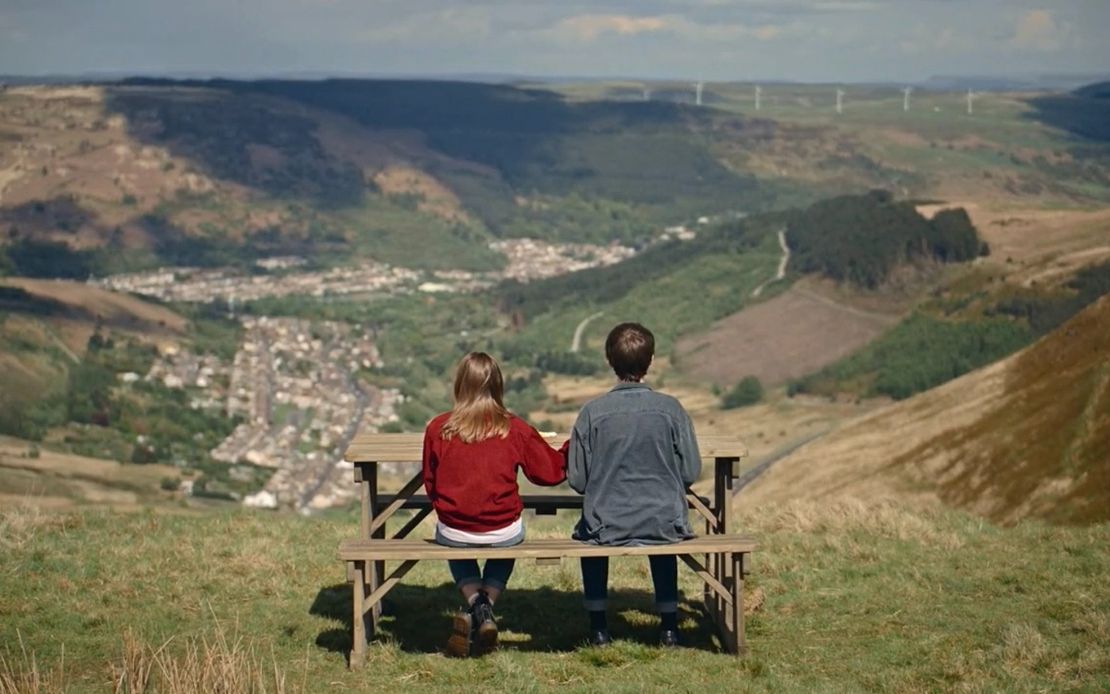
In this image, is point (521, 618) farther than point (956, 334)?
No

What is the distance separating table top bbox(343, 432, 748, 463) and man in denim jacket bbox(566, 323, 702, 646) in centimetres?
52

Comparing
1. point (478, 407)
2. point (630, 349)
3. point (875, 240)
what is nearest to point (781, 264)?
point (875, 240)

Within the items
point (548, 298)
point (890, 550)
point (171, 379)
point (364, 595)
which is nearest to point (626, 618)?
point (364, 595)

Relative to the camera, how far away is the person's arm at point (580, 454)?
421 inches

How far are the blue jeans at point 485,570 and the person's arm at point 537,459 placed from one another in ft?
1.40

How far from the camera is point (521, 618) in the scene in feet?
39.0

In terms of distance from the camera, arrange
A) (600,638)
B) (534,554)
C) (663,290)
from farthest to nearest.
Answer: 1. (663,290)
2. (600,638)
3. (534,554)

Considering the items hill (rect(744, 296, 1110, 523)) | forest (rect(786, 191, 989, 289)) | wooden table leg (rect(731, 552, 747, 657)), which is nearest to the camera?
wooden table leg (rect(731, 552, 747, 657))

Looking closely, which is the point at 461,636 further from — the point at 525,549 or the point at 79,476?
the point at 79,476

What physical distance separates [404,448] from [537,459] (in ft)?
4.01

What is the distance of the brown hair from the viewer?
10641mm

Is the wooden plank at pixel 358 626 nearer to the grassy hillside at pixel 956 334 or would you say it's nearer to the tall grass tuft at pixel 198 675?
the tall grass tuft at pixel 198 675

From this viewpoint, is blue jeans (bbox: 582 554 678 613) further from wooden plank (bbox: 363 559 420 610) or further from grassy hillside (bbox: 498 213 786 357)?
grassy hillside (bbox: 498 213 786 357)

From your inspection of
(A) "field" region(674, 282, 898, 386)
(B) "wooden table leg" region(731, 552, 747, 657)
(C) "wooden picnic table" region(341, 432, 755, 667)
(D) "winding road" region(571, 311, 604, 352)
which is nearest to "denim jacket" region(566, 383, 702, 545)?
(C) "wooden picnic table" region(341, 432, 755, 667)
